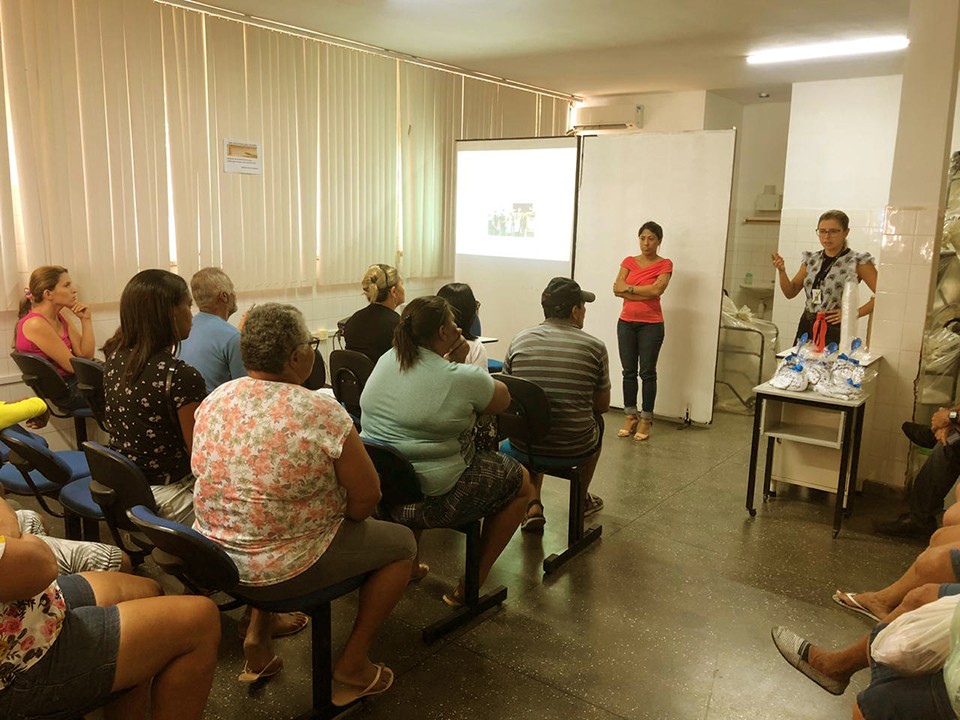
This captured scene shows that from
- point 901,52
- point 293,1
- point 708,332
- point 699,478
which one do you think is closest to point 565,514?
point 699,478

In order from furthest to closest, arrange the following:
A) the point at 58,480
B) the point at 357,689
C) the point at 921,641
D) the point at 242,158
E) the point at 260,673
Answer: the point at 242,158 < the point at 58,480 < the point at 260,673 < the point at 357,689 < the point at 921,641

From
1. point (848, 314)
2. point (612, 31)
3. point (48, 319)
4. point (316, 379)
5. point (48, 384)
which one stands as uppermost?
point (612, 31)

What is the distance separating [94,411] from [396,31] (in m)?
3.32

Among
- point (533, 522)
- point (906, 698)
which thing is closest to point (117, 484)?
point (533, 522)

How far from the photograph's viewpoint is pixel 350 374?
3508 mm

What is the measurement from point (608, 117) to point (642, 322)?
335 cm

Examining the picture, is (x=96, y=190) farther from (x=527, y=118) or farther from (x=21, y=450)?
(x=527, y=118)

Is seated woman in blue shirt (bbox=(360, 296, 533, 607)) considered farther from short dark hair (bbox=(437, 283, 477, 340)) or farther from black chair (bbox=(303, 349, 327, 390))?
black chair (bbox=(303, 349, 327, 390))

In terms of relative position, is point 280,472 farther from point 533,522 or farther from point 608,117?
point 608,117

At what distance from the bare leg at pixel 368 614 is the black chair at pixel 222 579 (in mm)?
41

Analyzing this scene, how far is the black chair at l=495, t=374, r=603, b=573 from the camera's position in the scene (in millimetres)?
2895

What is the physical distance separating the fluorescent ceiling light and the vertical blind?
255 centimetres

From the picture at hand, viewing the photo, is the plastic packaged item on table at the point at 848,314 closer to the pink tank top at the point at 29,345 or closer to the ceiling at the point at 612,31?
the ceiling at the point at 612,31

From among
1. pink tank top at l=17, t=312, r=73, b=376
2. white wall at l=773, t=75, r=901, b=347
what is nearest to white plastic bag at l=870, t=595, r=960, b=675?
pink tank top at l=17, t=312, r=73, b=376
